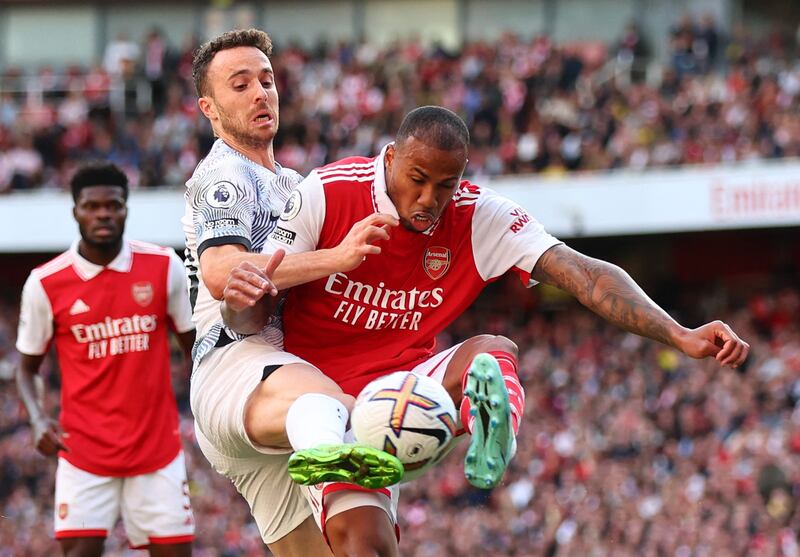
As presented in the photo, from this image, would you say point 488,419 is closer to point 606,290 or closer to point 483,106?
point 606,290

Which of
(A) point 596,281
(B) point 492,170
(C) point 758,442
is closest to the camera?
(A) point 596,281

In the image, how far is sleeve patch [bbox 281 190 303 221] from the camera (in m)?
5.64

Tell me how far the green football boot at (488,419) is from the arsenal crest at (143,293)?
11.2 ft

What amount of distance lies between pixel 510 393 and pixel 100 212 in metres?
3.55


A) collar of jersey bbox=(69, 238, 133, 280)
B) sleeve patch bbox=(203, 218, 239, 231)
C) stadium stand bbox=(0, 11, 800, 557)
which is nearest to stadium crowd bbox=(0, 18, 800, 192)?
stadium stand bbox=(0, 11, 800, 557)

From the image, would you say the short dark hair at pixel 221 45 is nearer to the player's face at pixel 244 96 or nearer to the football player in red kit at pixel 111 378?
the player's face at pixel 244 96

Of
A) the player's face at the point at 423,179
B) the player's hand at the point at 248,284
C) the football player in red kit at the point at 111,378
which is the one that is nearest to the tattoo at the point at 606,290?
the player's face at the point at 423,179

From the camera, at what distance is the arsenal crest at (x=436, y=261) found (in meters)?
5.84

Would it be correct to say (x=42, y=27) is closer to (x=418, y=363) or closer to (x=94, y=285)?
(x=94, y=285)

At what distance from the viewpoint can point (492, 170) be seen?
20.5 meters

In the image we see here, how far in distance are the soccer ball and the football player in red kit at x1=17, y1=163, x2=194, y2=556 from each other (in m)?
3.02

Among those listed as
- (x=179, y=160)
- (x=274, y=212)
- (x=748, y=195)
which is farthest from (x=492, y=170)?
(x=274, y=212)

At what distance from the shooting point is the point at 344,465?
4.93 metres

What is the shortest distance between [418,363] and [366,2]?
76.8 feet
